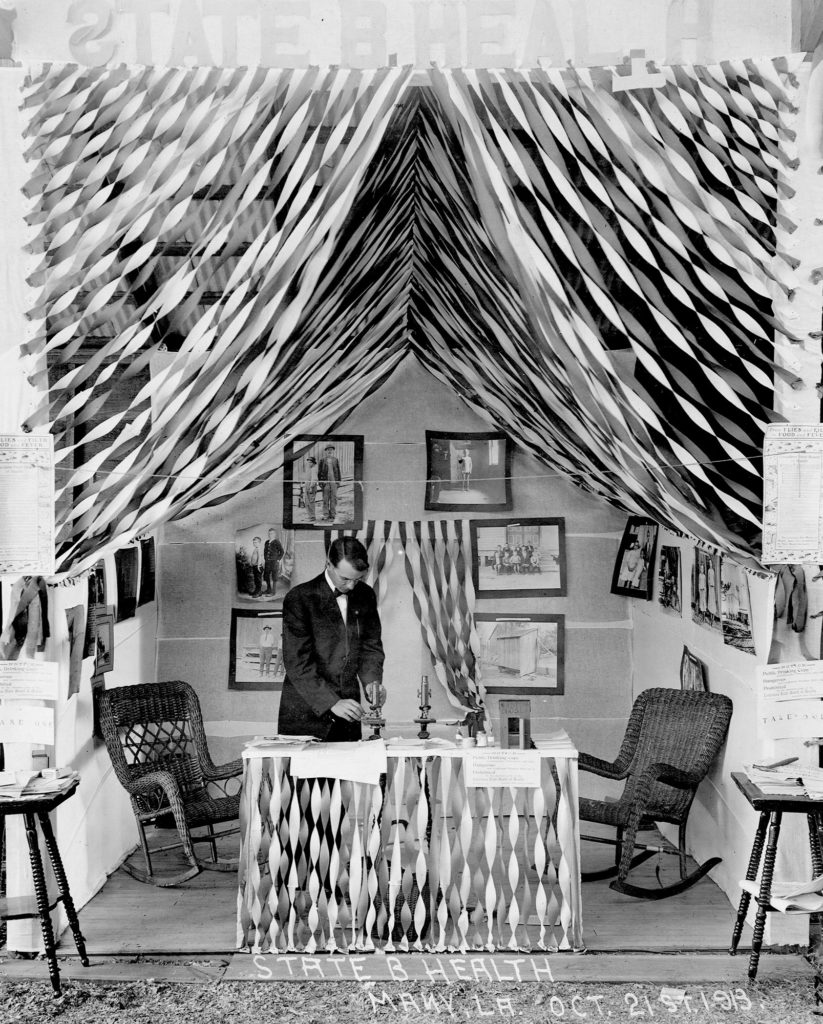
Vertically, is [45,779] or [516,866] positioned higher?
[45,779]

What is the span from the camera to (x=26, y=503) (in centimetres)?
378

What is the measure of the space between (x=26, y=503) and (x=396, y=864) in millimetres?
1874

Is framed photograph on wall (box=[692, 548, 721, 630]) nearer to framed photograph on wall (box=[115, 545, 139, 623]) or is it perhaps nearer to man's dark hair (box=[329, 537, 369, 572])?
man's dark hair (box=[329, 537, 369, 572])

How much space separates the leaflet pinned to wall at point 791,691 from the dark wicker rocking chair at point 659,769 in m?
0.81

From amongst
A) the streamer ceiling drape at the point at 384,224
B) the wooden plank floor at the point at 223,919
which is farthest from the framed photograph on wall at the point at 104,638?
the streamer ceiling drape at the point at 384,224

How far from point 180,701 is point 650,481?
2679mm

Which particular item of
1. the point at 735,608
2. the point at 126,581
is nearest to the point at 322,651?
the point at 126,581

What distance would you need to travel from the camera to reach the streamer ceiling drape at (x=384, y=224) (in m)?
3.44

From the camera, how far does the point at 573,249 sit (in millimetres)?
3537

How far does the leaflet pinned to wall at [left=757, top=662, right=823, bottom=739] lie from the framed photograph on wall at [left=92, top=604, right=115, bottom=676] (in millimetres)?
2813

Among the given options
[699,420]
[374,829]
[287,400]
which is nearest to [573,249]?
[699,420]

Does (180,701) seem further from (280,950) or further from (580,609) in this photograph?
(580,609)

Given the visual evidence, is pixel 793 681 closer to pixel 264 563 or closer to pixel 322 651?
pixel 322 651

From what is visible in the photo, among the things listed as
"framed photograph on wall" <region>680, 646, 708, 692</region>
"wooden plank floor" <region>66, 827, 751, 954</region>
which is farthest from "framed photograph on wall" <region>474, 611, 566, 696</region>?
"wooden plank floor" <region>66, 827, 751, 954</region>
